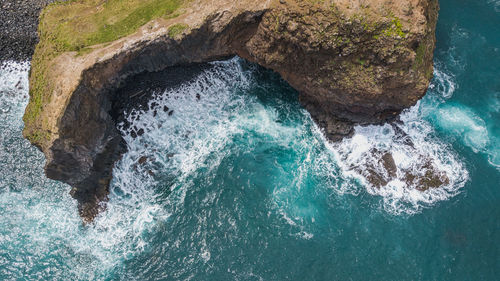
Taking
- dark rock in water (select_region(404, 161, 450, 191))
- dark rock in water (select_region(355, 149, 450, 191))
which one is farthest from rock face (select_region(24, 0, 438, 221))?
dark rock in water (select_region(404, 161, 450, 191))

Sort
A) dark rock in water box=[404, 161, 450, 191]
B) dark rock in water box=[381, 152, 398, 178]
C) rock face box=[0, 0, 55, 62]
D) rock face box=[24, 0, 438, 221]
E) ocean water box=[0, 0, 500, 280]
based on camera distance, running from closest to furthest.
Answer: rock face box=[24, 0, 438, 221], ocean water box=[0, 0, 500, 280], dark rock in water box=[404, 161, 450, 191], dark rock in water box=[381, 152, 398, 178], rock face box=[0, 0, 55, 62]

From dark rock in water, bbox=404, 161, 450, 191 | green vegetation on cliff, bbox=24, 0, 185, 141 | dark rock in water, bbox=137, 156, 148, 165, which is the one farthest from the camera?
dark rock in water, bbox=137, 156, 148, 165

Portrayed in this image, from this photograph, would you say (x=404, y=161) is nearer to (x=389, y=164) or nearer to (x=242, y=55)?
(x=389, y=164)

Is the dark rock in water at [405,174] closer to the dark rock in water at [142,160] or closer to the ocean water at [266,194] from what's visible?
the ocean water at [266,194]

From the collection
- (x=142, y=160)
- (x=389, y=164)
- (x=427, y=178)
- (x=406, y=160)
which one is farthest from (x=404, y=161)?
(x=142, y=160)

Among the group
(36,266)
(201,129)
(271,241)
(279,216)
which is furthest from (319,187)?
(36,266)

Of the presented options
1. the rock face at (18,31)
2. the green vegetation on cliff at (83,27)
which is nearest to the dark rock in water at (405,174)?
the green vegetation on cliff at (83,27)

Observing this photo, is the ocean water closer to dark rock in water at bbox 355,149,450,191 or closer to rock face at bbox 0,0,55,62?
dark rock in water at bbox 355,149,450,191

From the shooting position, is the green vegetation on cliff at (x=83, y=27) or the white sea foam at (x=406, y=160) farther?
the white sea foam at (x=406, y=160)
